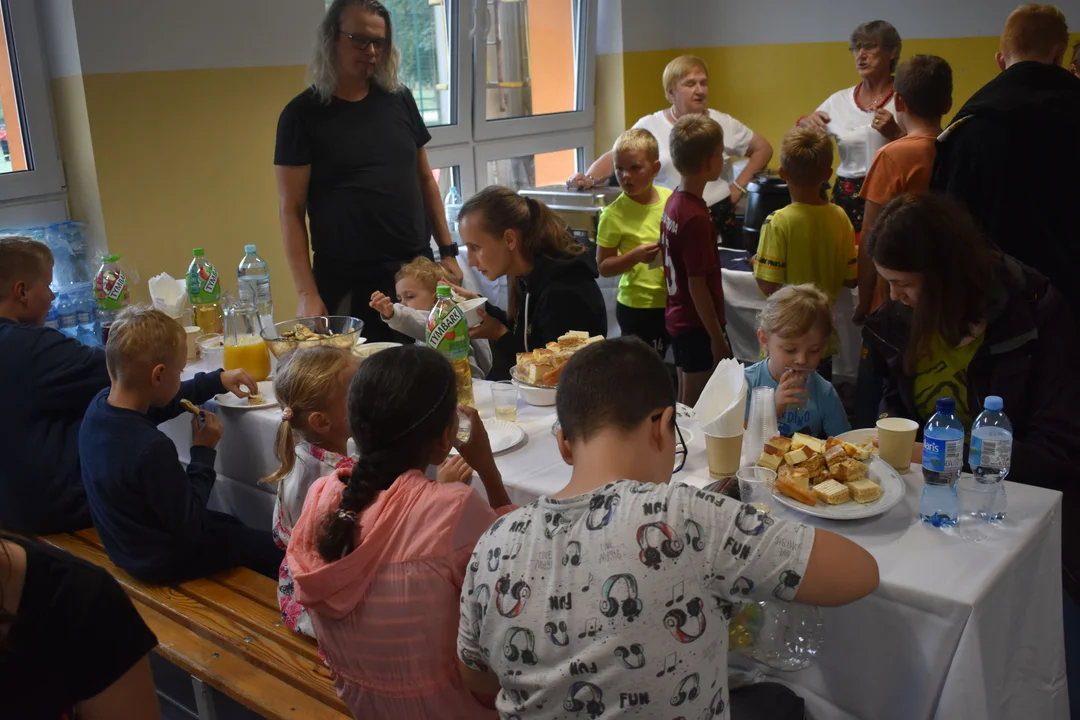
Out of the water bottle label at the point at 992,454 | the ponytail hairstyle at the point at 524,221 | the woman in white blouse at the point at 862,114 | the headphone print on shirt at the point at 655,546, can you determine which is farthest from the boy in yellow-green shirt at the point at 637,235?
the headphone print on shirt at the point at 655,546

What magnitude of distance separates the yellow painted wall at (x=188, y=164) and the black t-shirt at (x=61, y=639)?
277cm

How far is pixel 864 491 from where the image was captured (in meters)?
1.58

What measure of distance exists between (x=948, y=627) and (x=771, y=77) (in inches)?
185

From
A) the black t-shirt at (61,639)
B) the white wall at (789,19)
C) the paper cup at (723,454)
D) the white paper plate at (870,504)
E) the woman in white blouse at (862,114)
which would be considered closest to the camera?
the black t-shirt at (61,639)

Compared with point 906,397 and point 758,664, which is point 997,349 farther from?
point 758,664

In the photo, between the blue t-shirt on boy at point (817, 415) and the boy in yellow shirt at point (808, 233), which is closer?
the blue t-shirt on boy at point (817, 415)

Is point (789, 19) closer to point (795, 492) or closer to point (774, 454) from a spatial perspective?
point (774, 454)

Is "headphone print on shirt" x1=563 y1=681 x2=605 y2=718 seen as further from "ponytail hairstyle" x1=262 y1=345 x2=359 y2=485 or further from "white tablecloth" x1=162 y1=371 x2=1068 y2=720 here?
"ponytail hairstyle" x1=262 y1=345 x2=359 y2=485

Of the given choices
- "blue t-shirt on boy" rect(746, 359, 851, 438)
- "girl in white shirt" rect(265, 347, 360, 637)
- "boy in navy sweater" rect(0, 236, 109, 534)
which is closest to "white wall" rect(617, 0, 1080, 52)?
"blue t-shirt on boy" rect(746, 359, 851, 438)

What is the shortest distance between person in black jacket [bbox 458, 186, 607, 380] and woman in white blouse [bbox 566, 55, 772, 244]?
186 centimetres

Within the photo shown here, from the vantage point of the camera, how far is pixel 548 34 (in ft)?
17.7

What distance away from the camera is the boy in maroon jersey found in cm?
302

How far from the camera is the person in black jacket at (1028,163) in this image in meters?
2.63

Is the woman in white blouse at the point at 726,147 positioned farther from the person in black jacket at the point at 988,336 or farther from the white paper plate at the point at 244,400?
the white paper plate at the point at 244,400
